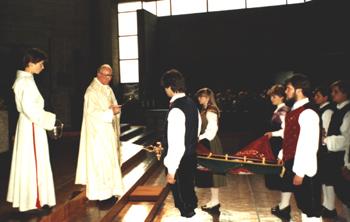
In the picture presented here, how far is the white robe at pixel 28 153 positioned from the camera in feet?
10.5

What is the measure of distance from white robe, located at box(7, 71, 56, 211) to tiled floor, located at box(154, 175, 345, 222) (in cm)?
175

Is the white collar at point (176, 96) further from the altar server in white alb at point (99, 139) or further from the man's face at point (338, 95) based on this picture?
the man's face at point (338, 95)

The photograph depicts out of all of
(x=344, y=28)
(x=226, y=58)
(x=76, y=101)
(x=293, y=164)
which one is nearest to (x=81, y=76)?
(x=76, y=101)

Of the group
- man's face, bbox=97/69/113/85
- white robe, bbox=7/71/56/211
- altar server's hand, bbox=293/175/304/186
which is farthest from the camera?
man's face, bbox=97/69/113/85

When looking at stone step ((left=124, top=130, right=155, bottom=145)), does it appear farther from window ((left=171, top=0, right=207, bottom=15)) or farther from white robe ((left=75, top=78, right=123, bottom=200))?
window ((left=171, top=0, right=207, bottom=15))

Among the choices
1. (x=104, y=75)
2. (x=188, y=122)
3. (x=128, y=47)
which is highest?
(x=128, y=47)

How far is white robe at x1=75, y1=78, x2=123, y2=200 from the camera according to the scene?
3.91 metres

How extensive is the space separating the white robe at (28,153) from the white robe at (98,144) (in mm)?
685

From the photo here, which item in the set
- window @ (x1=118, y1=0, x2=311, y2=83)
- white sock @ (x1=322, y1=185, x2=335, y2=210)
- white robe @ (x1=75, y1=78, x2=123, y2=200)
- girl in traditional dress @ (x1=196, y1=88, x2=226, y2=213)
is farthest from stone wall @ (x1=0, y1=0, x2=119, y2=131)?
white sock @ (x1=322, y1=185, x2=335, y2=210)

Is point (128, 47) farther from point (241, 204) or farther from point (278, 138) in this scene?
point (278, 138)

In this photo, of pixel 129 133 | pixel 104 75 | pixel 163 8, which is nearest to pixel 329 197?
pixel 104 75

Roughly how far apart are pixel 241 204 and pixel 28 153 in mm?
3103

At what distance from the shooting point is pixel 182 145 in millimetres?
2816

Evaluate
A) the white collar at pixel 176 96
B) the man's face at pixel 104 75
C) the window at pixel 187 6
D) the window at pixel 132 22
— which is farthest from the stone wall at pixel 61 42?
the white collar at pixel 176 96
